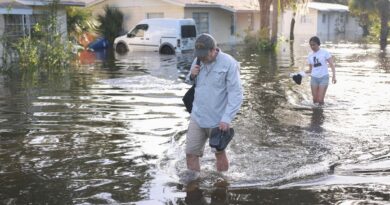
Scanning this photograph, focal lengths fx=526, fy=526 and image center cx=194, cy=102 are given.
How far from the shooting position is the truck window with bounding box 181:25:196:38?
91.8ft

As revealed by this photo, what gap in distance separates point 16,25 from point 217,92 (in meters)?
18.3

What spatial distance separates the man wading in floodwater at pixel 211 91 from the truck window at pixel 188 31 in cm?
2233

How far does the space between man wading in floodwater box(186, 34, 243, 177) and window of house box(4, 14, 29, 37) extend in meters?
17.4

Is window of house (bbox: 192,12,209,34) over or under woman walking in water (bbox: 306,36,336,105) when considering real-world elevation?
over

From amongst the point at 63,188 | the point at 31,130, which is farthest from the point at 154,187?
the point at 31,130

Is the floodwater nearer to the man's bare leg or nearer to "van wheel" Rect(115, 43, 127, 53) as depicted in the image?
the man's bare leg

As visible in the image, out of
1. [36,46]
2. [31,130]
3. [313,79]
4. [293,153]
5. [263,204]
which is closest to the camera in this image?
[263,204]

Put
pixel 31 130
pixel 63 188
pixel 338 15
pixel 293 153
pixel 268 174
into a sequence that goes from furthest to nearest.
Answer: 1. pixel 338 15
2. pixel 31 130
3. pixel 293 153
4. pixel 268 174
5. pixel 63 188

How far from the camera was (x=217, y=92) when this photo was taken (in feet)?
18.9

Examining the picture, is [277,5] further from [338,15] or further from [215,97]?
[338,15]

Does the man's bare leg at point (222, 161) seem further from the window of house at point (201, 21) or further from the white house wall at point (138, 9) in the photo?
the window of house at point (201, 21)

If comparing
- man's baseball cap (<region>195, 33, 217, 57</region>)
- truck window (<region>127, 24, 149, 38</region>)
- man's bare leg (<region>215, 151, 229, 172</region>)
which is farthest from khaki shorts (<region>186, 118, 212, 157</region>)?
truck window (<region>127, 24, 149, 38</region>)

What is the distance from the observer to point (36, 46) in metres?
18.2

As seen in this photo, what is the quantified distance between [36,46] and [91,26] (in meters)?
9.91
